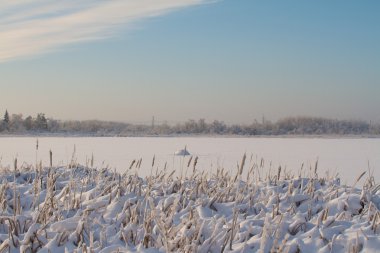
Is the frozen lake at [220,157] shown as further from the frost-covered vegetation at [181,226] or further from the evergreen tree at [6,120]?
the evergreen tree at [6,120]

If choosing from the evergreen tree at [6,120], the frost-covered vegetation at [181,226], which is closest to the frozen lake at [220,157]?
the frost-covered vegetation at [181,226]

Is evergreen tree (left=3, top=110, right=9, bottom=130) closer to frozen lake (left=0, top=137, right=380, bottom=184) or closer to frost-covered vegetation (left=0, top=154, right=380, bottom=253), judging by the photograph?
frozen lake (left=0, top=137, right=380, bottom=184)

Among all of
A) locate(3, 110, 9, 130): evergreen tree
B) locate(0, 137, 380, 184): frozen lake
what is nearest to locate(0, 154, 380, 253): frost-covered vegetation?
locate(0, 137, 380, 184): frozen lake

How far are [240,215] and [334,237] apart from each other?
3.77ft

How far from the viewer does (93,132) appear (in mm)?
40875

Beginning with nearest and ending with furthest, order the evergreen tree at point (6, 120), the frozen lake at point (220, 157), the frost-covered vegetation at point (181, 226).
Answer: the frost-covered vegetation at point (181, 226)
the frozen lake at point (220, 157)
the evergreen tree at point (6, 120)

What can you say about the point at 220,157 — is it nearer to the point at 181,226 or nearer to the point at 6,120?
the point at 181,226

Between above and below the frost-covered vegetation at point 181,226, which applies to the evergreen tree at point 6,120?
above

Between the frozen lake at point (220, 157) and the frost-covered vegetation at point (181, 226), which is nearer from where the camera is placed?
the frost-covered vegetation at point (181, 226)

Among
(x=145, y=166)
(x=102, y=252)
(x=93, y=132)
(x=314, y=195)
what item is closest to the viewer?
(x=102, y=252)

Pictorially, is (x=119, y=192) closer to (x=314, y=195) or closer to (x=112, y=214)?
(x=112, y=214)

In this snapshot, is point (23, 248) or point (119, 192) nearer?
point (23, 248)

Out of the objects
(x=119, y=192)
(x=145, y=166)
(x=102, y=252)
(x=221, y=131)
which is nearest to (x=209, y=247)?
(x=102, y=252)

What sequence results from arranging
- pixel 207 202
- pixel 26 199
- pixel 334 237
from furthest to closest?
pixel 26 199 → pixel 207 202 → pixel 334 237
